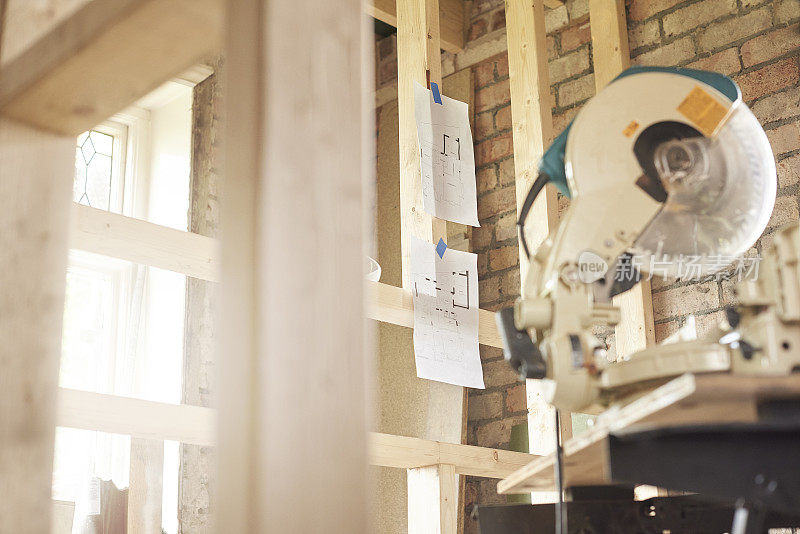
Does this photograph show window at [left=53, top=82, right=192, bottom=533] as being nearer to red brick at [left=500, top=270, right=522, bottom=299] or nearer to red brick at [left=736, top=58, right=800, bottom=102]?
red brick at [left=500, top=270, right=522, bottom=299]

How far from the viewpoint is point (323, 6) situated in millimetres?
759

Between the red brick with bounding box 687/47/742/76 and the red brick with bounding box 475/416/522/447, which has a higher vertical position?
the red brick with bounding box 687/47/742/76

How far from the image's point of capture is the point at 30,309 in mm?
1082

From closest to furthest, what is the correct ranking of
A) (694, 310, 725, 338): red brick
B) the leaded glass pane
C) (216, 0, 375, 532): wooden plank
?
1. (216, 0, 375, 532): wooden plank
2. (694, 310, 725, 338): red brick
3. the leaded glass pane

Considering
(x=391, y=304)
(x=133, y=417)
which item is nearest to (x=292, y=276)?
(x=133, y=417)

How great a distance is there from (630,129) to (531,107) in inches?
52.3

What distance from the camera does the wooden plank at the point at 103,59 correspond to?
0.88 meters

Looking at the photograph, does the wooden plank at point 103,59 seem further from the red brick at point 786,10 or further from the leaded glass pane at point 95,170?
the leaded glass pane at point 95,170

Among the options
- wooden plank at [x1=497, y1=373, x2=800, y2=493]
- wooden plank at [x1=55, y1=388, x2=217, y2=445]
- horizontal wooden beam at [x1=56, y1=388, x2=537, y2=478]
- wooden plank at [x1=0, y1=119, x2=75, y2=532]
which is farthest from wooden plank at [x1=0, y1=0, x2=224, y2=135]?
wooden plank at [x1=55, y1=388, x2=217, y2=445]

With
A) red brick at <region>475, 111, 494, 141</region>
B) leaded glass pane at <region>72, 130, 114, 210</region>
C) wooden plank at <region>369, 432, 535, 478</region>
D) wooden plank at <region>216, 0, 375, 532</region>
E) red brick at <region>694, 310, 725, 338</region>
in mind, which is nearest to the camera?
wooden plank at <region>216, 0, 375, 532</region>

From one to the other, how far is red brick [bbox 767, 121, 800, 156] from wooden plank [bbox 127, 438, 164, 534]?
2301 millimetres

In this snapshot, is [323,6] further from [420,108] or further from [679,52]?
[679,52]

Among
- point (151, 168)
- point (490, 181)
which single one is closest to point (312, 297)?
point (490, 181)

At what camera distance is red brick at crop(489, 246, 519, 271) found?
321 cm
